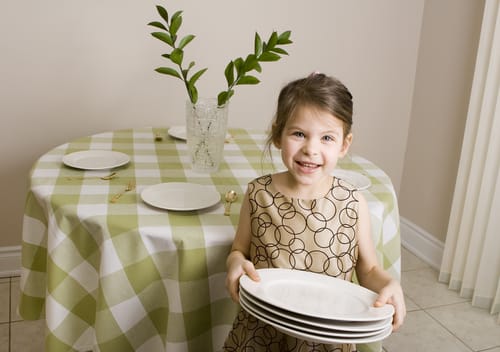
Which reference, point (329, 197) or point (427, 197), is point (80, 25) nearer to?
point (329, 197)

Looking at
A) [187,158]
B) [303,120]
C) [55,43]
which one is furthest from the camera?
[55,43]

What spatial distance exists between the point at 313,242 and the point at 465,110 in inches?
69.6

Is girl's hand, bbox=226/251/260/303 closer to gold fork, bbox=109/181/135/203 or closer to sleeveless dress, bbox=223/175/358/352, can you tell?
sleeveless dress, bbox=223/175/358/352

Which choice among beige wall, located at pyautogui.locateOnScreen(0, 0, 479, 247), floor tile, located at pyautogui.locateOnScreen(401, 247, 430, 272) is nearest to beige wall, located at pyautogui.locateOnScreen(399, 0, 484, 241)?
beige wall, located at pyautogui.locateOnScreen(0, 0, 479, 247)

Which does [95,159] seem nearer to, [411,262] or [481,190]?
[481,190]

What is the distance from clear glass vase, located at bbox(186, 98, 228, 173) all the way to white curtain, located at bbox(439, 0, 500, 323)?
1.34 m

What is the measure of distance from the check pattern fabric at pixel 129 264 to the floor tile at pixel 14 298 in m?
0.83

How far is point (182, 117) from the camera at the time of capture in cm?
263

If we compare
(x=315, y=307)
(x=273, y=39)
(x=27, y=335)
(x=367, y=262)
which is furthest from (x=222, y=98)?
(x=27, y=335)

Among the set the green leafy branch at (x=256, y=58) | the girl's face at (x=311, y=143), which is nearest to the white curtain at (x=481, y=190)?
the green leafy branch at (x=256, y=58)

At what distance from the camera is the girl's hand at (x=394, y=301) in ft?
3.60

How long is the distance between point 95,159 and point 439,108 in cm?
190

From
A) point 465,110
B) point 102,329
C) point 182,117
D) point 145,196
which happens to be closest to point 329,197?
point 145,196

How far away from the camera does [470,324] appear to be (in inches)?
93.2
